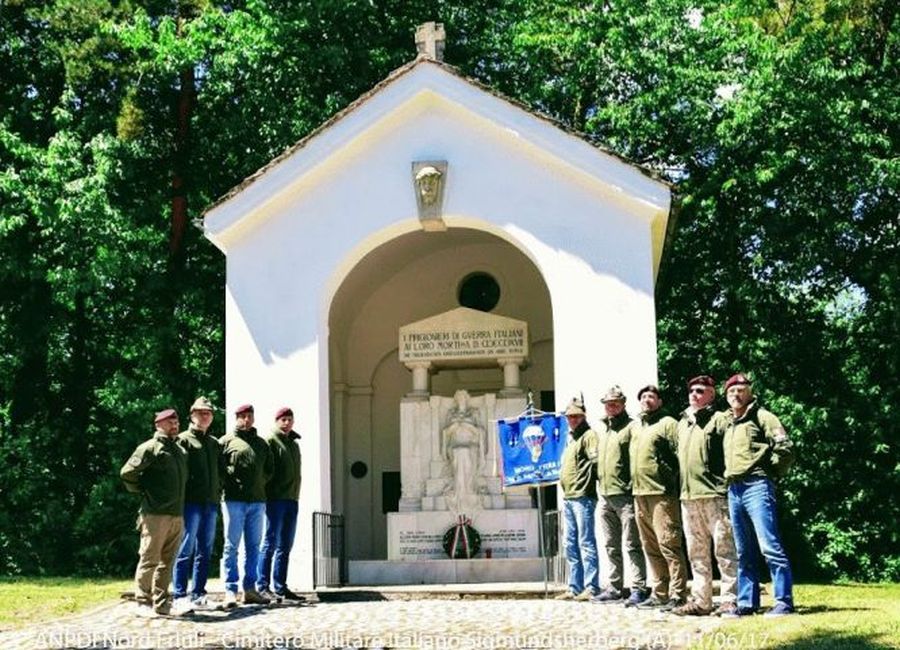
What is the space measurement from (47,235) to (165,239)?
93.2 inches

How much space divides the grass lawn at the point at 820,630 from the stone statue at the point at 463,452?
534cm

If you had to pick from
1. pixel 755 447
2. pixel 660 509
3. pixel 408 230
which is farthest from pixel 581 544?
pixel 408 230

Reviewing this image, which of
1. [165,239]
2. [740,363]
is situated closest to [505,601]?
[740,363]

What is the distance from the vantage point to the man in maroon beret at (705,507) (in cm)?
1106

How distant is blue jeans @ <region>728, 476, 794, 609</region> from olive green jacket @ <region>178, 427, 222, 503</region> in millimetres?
4802

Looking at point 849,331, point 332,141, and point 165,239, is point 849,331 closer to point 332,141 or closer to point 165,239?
point 332,141

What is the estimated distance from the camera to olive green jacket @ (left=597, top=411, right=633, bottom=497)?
1236 centimetres

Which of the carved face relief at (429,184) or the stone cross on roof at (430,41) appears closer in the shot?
the carved face relief at (429,184)

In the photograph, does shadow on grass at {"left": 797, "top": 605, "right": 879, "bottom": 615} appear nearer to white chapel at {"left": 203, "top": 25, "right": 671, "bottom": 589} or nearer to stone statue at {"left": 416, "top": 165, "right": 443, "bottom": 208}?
white chapel at {"left": 203, "top": 25, "right": 671, "bottom": 589}

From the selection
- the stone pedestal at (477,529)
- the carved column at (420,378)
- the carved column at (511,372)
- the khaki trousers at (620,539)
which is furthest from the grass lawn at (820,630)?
the carved column at (420,378)

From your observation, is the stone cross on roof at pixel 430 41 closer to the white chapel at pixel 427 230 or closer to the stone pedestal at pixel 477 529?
the white chapel at pixel 427 230

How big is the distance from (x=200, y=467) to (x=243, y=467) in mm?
610

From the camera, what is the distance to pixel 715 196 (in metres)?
22.1

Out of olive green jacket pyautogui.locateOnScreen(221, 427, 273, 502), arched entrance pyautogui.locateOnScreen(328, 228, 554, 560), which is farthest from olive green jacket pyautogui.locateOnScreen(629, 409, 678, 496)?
arched entrance pyautogui.locateOnScreen(328, 228, 554, 560)
